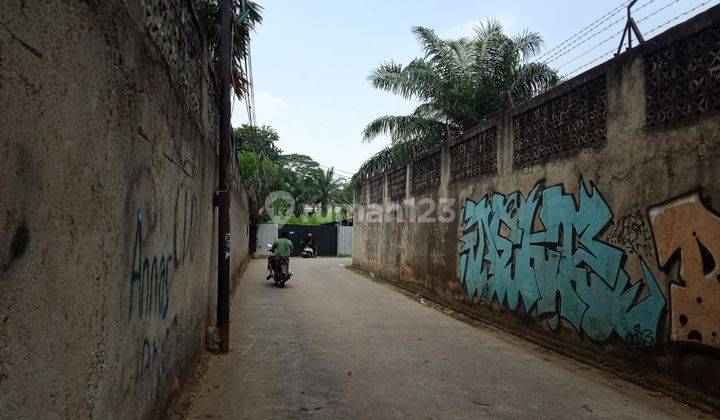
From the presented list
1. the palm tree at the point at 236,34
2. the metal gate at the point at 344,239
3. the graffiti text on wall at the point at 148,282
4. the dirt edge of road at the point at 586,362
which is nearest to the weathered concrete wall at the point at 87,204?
the graffiti text on wall at the point at 148,282

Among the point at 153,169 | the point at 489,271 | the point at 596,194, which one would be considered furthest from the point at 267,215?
the point at 153,169

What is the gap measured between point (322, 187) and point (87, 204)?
40.2 metres

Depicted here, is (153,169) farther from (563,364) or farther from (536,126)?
(536,126)

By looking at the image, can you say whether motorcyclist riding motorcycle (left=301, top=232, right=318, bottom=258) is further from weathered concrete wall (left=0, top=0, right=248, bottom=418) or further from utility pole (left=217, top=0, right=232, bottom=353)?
weathered concrete wall (left=0, top=0, right=248, bottom=418)

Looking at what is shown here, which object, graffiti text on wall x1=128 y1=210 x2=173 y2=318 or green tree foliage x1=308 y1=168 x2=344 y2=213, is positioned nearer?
graffiti text on wall x1=128 y1=210 x2=173 y2=318

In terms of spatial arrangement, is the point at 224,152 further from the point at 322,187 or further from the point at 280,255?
the point at 322,187

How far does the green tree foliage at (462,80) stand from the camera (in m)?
16.5

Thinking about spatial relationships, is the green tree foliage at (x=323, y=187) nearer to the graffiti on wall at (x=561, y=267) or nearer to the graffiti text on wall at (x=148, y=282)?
the graffiti on wall at (x=561, y=267)

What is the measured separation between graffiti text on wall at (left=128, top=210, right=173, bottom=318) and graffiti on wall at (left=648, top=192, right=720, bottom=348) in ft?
15.2

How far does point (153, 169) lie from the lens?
314cm

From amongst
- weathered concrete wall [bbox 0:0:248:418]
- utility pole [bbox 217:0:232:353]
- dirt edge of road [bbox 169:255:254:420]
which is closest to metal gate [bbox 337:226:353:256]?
utility pole [bbox 217:0:232:353]

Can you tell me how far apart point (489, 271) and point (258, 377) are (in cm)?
501

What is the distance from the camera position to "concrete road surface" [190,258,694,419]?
4.40 metres

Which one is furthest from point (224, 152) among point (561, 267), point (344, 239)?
point (344, 239)
